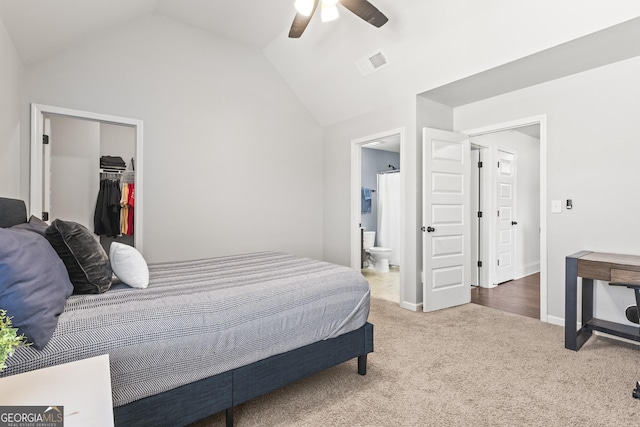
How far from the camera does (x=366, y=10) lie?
7.68 ft

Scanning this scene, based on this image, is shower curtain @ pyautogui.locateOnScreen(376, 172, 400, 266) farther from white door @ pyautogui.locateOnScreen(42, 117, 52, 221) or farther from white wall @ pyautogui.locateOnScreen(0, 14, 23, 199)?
white wall @ pyautogui.locateOnScreen(0, 14, 23, 199)

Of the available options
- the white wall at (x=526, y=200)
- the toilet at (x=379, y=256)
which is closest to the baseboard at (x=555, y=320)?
the white wall at (x=526, y=200)

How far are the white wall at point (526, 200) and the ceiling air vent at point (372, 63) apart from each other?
2.59 meters

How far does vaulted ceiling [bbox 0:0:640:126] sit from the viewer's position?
2.35 m

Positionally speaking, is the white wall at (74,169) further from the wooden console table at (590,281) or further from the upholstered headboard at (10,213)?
the wooden console table at (590,281)

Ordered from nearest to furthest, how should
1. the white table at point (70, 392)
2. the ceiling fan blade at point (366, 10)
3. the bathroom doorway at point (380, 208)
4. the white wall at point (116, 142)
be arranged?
the white table at point (70, 392), the ceiling fan blade at point (366, 10), the white wall at point (116, 142), the bathroom doorway at point (380, 208)

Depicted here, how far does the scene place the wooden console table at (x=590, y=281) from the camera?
2357 mm

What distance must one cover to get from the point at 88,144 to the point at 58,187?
24.9 inches

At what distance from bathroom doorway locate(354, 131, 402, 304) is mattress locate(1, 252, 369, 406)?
3.57m

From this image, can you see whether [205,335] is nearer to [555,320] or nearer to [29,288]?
[29,288]

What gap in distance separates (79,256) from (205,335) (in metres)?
0.79

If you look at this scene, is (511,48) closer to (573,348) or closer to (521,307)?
(573,348)

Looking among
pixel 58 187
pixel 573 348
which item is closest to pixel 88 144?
pixel 58 187

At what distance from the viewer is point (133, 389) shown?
51.1 inches
